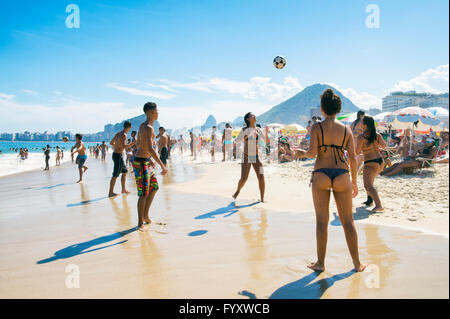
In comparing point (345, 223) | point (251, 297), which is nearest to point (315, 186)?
point (345, 223)

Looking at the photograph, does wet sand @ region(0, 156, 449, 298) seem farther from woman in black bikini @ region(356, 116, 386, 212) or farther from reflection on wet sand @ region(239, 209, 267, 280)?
woman in black bikini @ region(356, 116, 386, 212)

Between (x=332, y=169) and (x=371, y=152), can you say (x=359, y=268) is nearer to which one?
(x=332, y=169)

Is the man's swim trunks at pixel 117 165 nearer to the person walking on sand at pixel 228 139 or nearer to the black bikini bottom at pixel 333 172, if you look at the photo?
the black bikini bottom at pixel 333 172

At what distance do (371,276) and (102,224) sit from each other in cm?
424

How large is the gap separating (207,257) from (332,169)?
5.96ft

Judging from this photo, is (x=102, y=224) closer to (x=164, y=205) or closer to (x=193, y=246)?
(x=164, y=205)

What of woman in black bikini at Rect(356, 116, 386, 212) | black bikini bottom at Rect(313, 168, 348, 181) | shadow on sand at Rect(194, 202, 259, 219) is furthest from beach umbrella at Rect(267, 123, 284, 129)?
black bikini bottom at Rect(313, 168, 348, 181)

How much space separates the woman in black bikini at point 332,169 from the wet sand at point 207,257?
46 cm

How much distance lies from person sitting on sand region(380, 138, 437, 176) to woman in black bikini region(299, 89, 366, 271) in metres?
7.03

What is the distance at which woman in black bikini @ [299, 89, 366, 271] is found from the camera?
2.67 m

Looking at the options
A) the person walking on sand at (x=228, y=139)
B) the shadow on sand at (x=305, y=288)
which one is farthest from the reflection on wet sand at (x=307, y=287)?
the person walking on sand at (x=228, y=139)

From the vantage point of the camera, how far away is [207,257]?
128 inches

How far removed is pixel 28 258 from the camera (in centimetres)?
334

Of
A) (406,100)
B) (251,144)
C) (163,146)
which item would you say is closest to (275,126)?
(163,146)
